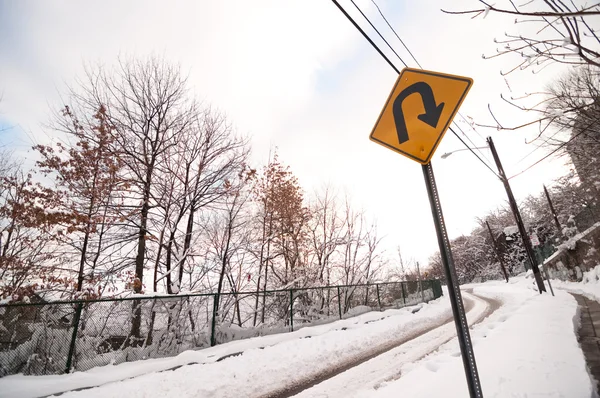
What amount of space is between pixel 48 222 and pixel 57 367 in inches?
162

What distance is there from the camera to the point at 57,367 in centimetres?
574

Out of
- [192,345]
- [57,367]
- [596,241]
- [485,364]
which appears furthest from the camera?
[596,241]

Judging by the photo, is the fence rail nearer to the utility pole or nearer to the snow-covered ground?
the snow-covered ground

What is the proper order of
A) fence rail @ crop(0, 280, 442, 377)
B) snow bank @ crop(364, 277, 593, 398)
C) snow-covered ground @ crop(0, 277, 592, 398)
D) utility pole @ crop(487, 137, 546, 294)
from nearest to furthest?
snow bank @ crop(364, 277, 593, 398) → snow-covered ground @ crop(0, 277, 592, 398) → fence rail @ crop(0, 280, 442, 377) → utility pole @ crop(487, 137, 546, 294)

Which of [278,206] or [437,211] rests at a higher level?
[278,206]

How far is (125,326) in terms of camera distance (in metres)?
6.75

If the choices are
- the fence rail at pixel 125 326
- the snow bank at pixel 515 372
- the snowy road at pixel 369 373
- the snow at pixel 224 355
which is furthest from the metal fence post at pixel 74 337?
the snow bank at pixel 515 372

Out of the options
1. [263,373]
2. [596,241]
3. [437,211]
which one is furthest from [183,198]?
[596,241]

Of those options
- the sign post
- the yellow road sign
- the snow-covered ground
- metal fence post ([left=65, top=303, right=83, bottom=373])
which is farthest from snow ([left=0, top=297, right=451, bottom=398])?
the yellow road sign

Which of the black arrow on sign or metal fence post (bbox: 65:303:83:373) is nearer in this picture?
the black arrow on sign

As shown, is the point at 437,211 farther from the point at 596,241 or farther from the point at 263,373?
the point at 596,241

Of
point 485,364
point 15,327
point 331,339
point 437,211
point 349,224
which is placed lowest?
point 331,339

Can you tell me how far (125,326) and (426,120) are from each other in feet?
27.5

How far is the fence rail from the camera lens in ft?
18.4
